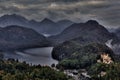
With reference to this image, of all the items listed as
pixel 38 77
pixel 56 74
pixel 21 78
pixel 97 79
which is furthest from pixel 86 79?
pixel 21 78

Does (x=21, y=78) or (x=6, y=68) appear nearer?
(x=21, y=78)

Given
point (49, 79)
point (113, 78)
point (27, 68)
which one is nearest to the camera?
point (49, 79)

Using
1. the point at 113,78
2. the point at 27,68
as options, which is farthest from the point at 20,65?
the point at 113,78

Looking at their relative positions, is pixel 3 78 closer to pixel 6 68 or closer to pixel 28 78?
pixel 28 78

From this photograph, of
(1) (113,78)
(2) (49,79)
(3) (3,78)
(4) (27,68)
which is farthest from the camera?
(4) (27,68)

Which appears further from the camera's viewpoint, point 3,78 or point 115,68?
point 115,68

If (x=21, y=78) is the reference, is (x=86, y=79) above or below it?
below

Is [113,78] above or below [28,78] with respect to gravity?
below

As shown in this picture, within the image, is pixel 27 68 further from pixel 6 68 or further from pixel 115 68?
pixel 115 68

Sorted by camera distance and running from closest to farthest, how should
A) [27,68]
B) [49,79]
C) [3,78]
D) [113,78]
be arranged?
[3,78], [49,79], [113,78], [27,68]
